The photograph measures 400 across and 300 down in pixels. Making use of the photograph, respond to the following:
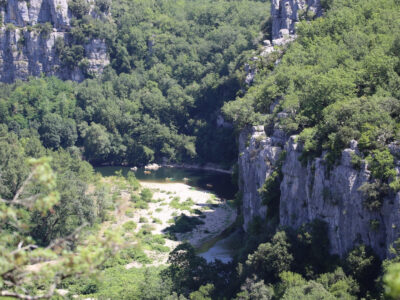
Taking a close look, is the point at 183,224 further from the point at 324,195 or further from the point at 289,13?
the point at 289,13

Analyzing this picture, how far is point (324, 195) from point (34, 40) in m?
104

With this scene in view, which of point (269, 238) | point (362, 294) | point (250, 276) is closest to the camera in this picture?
point (362, 294)

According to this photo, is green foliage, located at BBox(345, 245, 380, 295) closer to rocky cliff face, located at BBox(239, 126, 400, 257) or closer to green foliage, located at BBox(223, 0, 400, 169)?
rocky cliff face, located at BBox(239, 126, 400, 257)

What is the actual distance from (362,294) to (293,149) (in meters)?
13.3

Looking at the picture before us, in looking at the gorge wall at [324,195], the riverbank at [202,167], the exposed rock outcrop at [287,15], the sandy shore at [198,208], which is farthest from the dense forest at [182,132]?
the exposed rock outcrop at [287,15]

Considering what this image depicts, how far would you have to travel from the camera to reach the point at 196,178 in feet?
302

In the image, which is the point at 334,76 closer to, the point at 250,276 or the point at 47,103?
the point at 250,276

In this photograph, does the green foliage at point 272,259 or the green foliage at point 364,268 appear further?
the green foliage at point 272,259

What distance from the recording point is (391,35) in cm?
5312

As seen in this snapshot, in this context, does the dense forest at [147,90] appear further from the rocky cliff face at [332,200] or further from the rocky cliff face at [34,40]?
the rocky cliff face at [332,200]

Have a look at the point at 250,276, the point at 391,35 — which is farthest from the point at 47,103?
the point at 250,276

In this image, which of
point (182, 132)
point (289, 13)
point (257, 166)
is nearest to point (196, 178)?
point (182, 132)

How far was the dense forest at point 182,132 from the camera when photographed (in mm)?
19616

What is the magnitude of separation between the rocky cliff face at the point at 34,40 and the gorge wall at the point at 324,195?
276 feet
